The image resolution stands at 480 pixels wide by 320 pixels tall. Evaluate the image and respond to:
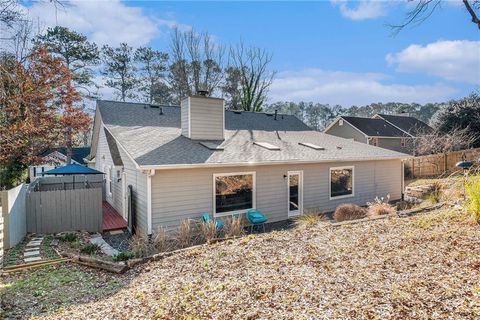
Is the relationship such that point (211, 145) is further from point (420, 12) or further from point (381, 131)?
point (381, 131)

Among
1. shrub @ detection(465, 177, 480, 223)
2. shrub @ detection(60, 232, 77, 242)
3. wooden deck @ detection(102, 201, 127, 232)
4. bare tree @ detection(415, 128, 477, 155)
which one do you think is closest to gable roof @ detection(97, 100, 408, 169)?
wooden deck @ detection(102, 201, 127, 232)

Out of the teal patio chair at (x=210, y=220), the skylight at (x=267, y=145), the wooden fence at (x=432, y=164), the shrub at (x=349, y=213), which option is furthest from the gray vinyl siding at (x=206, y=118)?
the wooden fence at (x=432, y=164)

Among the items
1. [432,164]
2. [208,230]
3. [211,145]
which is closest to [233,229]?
[208,230]

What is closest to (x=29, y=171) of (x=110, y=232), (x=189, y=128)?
(x=110, y=232)

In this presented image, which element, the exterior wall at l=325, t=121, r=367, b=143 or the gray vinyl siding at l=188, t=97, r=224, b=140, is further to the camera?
the exterior wall at l=325, t=121, r=367, b=143

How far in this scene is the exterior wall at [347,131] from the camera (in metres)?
27.8

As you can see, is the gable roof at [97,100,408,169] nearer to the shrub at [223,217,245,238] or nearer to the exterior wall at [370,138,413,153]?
the shrub at [223,217,245,238]

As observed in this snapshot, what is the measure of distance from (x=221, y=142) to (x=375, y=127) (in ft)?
78.1

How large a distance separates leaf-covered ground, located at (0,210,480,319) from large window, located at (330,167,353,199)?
214 inches

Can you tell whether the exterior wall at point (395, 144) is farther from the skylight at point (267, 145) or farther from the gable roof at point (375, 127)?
the skylight at point (267, 145)

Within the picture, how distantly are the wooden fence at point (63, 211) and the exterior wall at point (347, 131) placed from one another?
24.6 m

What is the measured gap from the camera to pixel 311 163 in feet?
34.7

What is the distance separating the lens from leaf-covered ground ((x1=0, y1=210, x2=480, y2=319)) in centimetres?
299

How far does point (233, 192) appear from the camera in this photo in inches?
363
